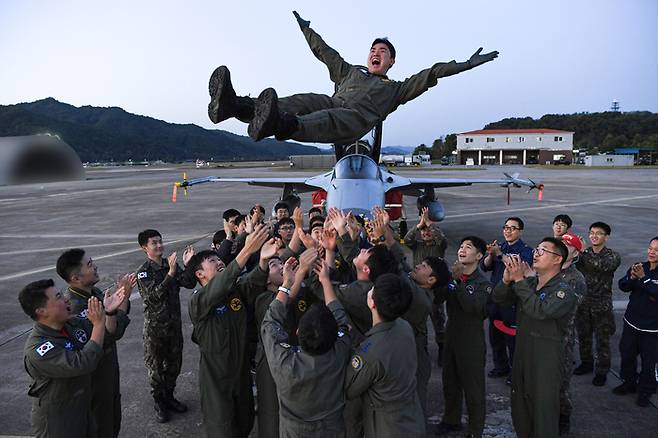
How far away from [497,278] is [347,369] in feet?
11.8

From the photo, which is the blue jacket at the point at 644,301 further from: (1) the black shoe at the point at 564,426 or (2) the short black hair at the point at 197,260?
(2) the short black hair at the point at 197,260

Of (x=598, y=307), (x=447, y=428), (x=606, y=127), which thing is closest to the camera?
(x=447, y=428)

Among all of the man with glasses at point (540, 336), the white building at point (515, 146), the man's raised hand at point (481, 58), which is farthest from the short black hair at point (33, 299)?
the white building at point (515, 146)

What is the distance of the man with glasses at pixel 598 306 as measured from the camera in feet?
17.5

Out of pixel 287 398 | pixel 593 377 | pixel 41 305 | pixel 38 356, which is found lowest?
pixel 593 377

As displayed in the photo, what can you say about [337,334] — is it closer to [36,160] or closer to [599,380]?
[36,160]

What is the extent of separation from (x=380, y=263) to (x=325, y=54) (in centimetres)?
257

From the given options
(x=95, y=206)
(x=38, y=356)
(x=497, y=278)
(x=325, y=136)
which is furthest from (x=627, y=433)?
(x=95, y=206)

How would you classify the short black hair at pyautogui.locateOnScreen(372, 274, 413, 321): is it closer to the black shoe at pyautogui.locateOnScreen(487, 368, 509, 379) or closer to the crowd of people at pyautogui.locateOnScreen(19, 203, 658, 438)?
the crowd of people at pyautogui.locateOnScreen(19, 203, 658, 438)

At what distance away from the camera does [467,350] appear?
4.29 meters

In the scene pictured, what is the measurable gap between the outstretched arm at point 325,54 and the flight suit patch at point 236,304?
2.67m

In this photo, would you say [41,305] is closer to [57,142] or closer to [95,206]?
[57,142]

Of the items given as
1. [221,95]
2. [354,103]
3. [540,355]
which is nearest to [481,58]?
[354,103]

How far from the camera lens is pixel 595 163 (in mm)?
79125
